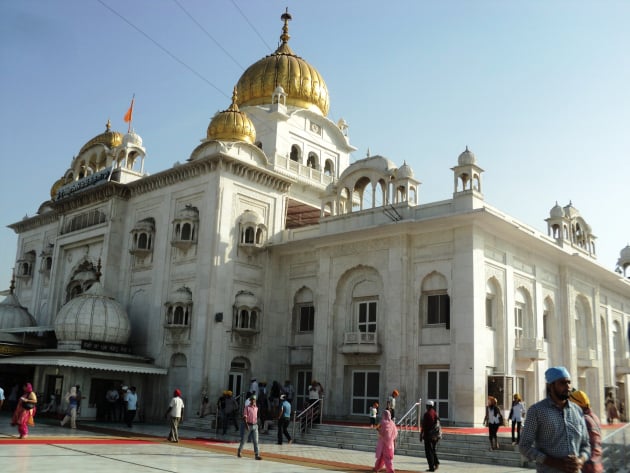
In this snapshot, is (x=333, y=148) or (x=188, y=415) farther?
(x=333, y=148)

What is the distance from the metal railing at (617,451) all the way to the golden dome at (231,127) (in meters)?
21.9

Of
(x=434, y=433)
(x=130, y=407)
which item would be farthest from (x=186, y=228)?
(x=434, y=433)

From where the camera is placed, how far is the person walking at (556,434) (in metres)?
5.26

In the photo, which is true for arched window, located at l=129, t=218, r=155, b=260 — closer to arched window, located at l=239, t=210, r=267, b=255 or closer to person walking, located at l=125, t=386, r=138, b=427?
arched window, located at l=239, t=210, r=267, b=255

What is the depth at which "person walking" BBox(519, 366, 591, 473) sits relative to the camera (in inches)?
207

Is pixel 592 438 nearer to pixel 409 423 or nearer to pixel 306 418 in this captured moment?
pixel 306 418

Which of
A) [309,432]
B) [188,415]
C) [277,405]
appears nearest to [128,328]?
[188,415]

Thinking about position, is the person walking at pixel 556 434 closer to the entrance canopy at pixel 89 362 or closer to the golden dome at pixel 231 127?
the entrance canopy at pixel 89 362

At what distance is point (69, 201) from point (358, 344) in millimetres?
18852

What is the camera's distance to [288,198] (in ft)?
104

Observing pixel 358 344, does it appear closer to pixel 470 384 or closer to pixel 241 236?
pixel 470 384

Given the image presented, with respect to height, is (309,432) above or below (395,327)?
below

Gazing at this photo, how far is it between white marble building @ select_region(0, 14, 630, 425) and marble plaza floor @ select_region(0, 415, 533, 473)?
5.43m

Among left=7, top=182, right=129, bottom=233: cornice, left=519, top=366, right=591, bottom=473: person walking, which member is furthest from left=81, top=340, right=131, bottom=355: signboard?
left=519, top=366, right=591, bottom=473: person walking
